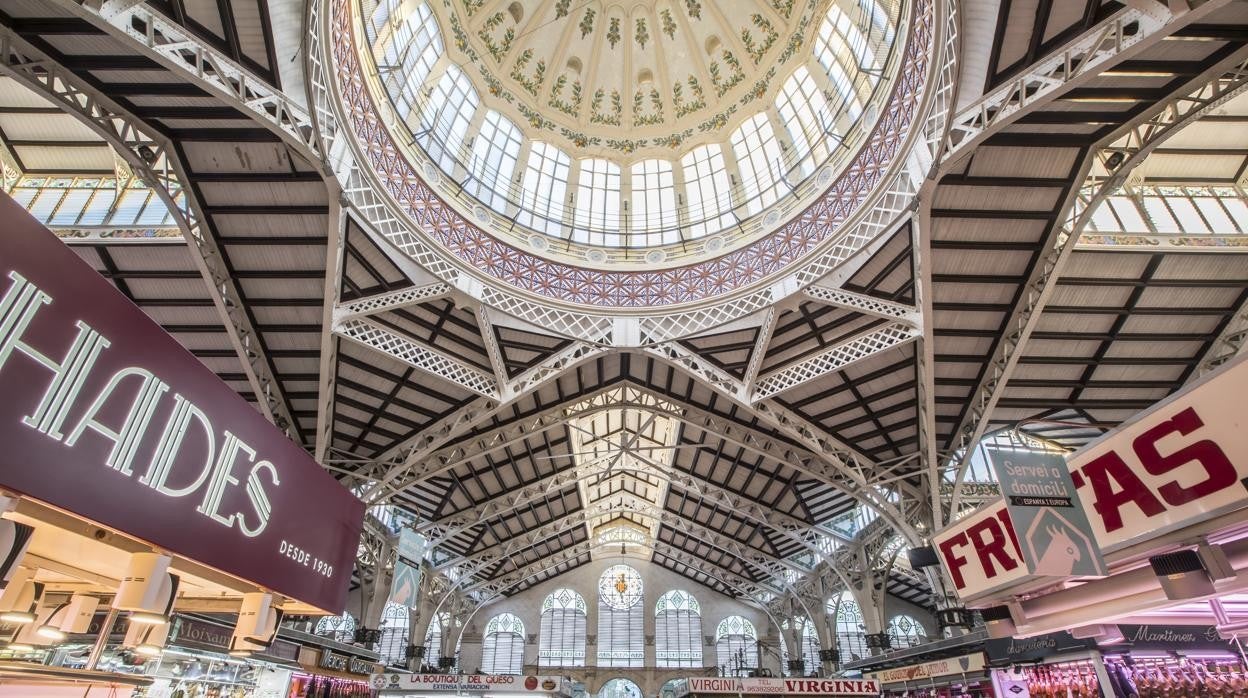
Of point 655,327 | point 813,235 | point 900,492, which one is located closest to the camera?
point 813,235

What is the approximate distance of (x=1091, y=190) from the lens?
533 inches

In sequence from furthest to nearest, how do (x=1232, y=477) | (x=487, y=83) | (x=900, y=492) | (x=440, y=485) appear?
(x=440, y=485)
(x=487, y=83)
(x=900, y=492)
(x=1232, y=477)

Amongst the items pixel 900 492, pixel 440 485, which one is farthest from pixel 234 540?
pixel 440 485

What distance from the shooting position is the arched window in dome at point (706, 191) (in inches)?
886

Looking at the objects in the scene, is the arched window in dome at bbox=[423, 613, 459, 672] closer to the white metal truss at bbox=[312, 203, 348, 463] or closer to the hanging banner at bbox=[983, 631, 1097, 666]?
the white metal truss at bbox=[312, 203, 348, 463]

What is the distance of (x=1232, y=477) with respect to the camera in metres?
3.27

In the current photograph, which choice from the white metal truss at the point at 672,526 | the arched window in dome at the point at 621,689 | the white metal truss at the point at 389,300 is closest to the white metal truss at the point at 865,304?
the white metal truss at the point at 389,300

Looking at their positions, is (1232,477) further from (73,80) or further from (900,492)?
(900,492)

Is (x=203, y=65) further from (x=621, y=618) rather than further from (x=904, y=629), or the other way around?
(x=904, y=629)

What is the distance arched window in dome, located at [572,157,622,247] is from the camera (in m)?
22.9

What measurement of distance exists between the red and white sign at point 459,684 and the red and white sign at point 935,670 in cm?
1541

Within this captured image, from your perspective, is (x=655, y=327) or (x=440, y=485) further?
(x=440, y=485)

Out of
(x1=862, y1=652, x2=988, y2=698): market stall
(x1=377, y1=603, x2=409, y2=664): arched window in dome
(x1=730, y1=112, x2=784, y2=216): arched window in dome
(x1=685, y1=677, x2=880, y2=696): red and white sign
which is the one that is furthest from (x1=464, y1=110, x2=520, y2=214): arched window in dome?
(x1=377, y1=603, x2=409, y2=664): arched window in dome

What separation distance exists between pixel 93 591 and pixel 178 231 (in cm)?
1229
